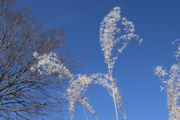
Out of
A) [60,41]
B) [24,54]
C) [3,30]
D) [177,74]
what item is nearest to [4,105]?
[24,54]

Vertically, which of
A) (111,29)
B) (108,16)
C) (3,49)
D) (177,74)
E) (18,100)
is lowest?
(177,74)

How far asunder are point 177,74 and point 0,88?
612cm

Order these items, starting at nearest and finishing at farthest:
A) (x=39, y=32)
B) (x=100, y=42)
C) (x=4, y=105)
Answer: (x=100, y=42) → (x=4, y=105) → (x=39, y=32)

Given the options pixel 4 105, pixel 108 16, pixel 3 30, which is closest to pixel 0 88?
pixel 4 105

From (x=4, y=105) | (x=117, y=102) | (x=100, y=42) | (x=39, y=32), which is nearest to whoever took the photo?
(x=117, y=102)

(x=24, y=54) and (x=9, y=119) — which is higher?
(x=24, y=54)

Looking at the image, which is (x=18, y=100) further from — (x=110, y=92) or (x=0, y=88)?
(x=110, y=92)

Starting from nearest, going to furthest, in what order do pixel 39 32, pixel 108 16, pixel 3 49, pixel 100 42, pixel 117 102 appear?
pixel 117 102, pixel 100 42, pixel 108 16, pixel 3 49, pixel 39 32

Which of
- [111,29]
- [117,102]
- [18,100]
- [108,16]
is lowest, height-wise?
[117,102]

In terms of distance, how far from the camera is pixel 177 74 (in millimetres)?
2471

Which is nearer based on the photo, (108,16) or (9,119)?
(108,16)

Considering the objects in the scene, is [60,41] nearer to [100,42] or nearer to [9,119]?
[9,119]

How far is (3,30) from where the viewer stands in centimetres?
733

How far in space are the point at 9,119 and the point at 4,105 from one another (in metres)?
0.57
